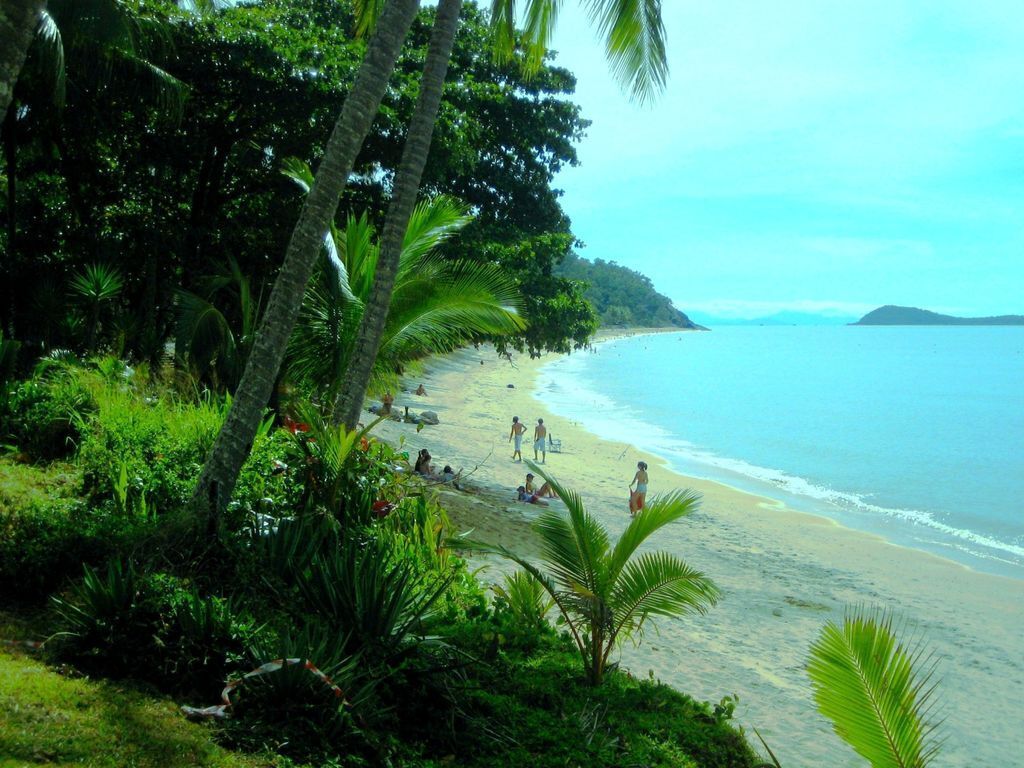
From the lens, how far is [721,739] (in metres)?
5.25

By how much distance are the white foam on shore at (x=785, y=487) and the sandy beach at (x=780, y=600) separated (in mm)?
1374

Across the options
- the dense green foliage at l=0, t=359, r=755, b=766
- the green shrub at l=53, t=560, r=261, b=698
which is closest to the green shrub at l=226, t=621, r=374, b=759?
the dense green foliage at l=0, t=359, r=755, b=766

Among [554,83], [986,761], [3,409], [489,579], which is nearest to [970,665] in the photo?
[986,761]

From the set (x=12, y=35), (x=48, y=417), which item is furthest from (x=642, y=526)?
(x=48, y=417)

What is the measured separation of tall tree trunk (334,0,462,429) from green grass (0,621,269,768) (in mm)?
4032

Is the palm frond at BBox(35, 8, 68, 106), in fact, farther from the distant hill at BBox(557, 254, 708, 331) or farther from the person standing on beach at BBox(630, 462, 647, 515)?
the distant hill at BBox(557, 254, 708, 331)

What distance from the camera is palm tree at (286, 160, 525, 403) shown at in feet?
29.1

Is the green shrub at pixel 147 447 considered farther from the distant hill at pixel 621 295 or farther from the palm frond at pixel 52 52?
the distant hill at pixel 621 295

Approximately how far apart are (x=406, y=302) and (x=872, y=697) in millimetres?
6281

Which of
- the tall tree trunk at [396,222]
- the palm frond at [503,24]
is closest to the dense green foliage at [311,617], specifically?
the tall tree trunk at [396,222]

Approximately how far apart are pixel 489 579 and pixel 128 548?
214 inches

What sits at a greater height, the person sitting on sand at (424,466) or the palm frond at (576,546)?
the palm frond at (576,546)

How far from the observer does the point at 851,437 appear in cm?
3669

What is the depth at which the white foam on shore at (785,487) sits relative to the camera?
18766 millimetres
